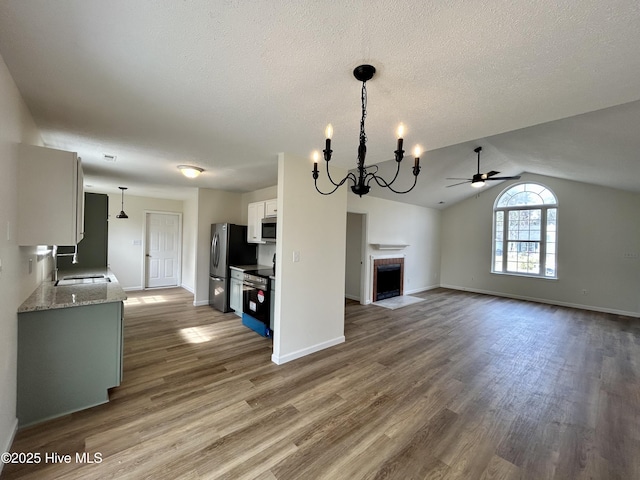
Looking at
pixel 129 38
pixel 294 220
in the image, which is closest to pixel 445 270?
pixel 294 220

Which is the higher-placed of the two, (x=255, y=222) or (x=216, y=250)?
(x=255, y=222)

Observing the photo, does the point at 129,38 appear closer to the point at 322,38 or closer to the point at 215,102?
the point at 215,102

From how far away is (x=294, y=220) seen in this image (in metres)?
3.10

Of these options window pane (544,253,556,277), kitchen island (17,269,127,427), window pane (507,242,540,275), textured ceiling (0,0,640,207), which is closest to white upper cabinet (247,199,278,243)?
textured ceiling (0,0,640,207)

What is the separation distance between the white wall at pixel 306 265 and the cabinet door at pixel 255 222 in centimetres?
161

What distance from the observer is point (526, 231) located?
267 inches

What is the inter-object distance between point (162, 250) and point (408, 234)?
22.4 feet

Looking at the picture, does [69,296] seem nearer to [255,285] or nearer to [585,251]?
[255,285]

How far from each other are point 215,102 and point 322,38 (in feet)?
3.34

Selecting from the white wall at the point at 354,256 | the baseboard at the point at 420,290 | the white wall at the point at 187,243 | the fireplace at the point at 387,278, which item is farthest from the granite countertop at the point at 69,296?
the baseboard at the point at 420,290

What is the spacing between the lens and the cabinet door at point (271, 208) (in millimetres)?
4223

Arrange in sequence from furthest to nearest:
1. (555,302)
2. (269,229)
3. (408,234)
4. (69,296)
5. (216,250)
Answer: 1. (408,234)
2. (555,302)
3. (216,250)
4. (269,229)
5. (69,296)

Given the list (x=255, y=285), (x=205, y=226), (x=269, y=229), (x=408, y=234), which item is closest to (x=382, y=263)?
(x=408, y=234)

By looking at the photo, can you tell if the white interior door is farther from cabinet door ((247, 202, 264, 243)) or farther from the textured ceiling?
the textured ceiling
